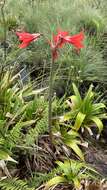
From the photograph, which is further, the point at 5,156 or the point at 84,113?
the point at 84,113

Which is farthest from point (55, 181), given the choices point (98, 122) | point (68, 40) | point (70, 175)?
point (68, 40)

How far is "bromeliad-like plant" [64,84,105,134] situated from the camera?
176 inches

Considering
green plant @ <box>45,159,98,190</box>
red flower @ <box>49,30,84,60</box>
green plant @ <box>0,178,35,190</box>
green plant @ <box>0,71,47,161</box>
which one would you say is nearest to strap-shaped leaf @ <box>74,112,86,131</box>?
green plant @ <box>0,71,47,161</box>

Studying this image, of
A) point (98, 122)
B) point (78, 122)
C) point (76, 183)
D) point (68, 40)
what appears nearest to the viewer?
point (68, 40)

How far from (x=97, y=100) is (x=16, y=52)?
4.33 ft

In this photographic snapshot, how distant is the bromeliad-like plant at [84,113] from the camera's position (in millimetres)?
4469

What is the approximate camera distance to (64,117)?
441 cm

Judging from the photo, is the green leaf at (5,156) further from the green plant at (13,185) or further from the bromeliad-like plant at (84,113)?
the bromeliad-like plant at (84,113)

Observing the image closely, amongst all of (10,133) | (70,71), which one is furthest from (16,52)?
(10,133)

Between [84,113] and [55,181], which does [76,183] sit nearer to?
[55,181]

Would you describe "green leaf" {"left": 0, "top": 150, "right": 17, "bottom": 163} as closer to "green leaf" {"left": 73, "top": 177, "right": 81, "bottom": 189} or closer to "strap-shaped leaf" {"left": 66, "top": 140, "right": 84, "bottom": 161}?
"green leaf" {"left": 73, "top": 177, "right": 81, "bottom": 189}

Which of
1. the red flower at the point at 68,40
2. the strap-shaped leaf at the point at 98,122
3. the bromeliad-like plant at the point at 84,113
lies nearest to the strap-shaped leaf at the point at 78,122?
the bromeliad-like plant at the point at 84,113

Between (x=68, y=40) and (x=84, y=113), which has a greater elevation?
(x=68, y=40)

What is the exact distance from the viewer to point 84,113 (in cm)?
462
